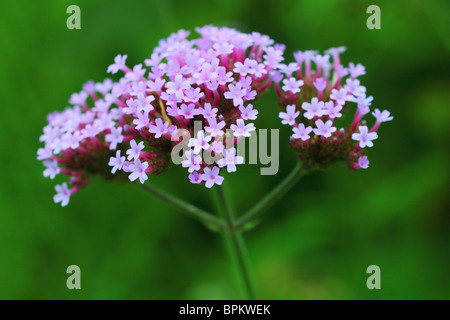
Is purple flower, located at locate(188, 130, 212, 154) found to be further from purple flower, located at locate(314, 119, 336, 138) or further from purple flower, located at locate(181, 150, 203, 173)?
purple flower, located at locate(314, 119, 336, 138)

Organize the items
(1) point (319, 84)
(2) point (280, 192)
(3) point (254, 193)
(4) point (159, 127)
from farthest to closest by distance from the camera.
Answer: (3) point (254, 193) → (2) point (280, 192) → (1) point (319, 84) → (4) point (159, 127)

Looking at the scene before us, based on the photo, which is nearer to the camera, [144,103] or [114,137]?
[144,103]

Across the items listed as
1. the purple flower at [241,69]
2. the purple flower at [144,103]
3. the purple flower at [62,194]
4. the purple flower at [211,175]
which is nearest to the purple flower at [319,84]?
the purple flower at [241,69]

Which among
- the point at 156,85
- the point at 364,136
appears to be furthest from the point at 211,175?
the point at 364,136

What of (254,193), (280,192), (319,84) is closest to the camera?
(319,84)

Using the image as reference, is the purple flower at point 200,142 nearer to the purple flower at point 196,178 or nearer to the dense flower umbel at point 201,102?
the dense flower umbel at point 201,102

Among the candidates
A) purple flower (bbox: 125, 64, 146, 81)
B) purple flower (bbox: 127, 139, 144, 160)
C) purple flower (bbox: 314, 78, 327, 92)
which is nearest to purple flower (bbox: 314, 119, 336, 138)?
purple flower (bbox: 314, 78, 327, 92)

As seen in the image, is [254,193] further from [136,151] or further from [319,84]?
[136,151]
